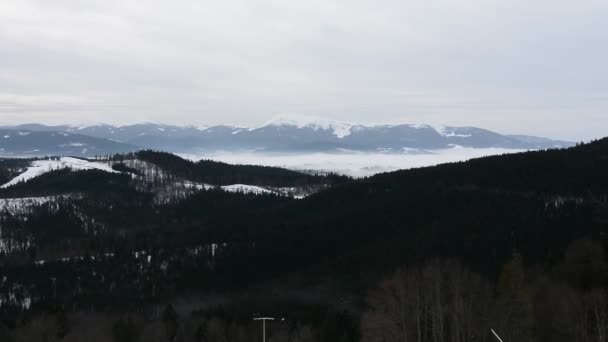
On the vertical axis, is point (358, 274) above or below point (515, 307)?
below

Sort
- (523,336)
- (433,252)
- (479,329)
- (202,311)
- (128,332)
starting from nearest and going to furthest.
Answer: (523,336) < (479,329) < (128,332) < (202,311) < (433,252)

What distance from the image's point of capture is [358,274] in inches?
4813

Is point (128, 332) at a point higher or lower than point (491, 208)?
lower

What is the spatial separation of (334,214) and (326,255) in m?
35.6

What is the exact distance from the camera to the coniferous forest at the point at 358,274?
169 ft

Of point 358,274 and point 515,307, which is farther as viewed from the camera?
point 358,274

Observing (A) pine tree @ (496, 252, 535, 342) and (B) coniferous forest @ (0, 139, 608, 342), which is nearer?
(A) pine tree @ (496, 252, 535, 342)

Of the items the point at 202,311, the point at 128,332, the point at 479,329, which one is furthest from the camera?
the point at 202,311

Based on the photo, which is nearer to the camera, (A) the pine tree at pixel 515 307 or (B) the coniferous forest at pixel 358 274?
(A) the pine tree at pixel 515 307

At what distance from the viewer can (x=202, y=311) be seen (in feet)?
312

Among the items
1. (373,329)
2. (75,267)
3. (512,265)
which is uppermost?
(512,265)

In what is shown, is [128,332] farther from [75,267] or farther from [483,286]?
[75,267]

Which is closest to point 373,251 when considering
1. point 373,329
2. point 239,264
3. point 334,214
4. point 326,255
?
point 326,255

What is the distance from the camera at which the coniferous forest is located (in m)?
51.7
